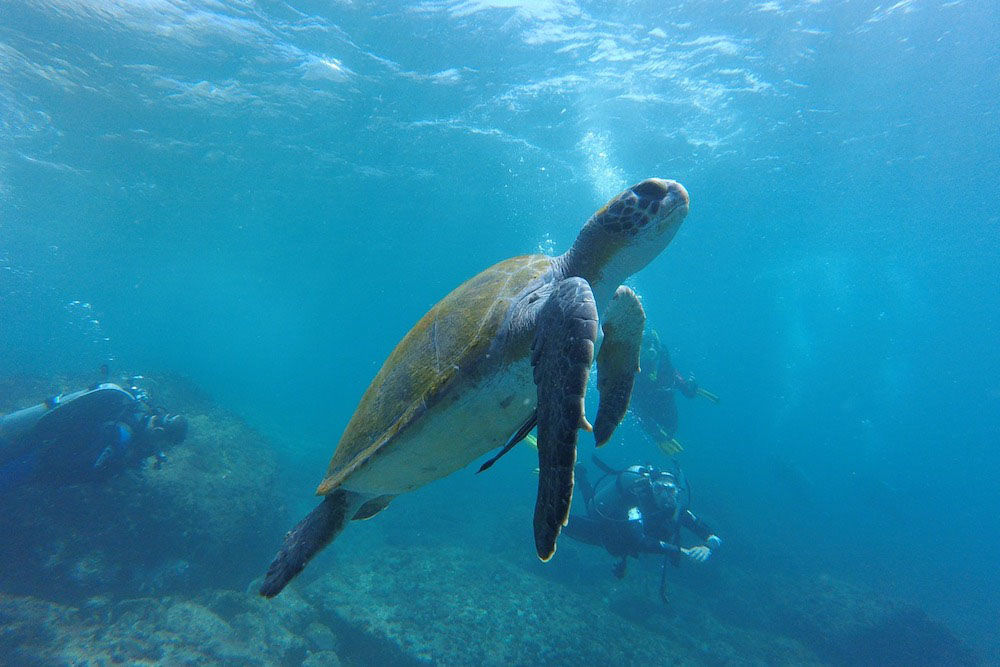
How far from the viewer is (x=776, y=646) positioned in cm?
816

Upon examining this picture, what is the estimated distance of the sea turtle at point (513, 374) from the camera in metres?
1.53

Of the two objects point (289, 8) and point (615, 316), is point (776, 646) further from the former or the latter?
point (289, 8)

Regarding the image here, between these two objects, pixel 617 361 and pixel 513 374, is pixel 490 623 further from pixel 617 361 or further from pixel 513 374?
pixel 513 374

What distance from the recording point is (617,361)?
2865 millimetres

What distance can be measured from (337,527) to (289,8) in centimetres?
1290

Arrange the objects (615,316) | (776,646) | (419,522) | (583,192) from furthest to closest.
Result: (583,192) → (419,522) → (776,646) → (615,316)

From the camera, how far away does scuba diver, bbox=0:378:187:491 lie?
614 cm

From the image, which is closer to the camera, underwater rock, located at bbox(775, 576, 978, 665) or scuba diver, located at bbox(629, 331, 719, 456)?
underwater rock, located at bbox(775, 576, 978, 665)

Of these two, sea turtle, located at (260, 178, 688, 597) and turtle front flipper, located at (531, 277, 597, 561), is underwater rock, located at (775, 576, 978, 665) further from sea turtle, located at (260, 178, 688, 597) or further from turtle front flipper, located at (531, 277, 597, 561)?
turtle front flipper, located at (531, 277, 597, 561)

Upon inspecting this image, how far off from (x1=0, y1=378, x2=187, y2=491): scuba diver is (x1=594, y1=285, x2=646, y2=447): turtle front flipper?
7.68 m

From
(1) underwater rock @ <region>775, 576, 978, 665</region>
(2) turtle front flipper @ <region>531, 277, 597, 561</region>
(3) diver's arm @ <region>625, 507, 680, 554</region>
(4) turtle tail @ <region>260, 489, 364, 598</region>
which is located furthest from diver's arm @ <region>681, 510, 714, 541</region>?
(2) turtle front flipper @ <region>531, 277, 597, 561</region>

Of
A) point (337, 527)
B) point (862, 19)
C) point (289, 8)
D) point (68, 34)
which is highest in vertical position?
point (862, 19)

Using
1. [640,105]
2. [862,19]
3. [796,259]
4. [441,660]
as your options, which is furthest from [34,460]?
[796,259]

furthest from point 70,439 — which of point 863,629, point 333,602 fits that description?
point 863,629
